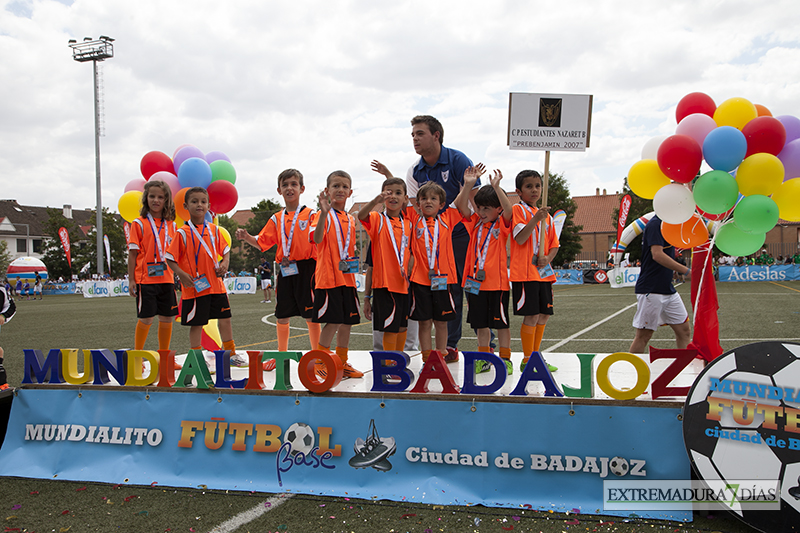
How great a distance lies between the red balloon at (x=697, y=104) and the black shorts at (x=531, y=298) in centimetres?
181

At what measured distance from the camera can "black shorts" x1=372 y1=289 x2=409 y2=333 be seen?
13.6ft

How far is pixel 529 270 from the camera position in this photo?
4203 millimetres

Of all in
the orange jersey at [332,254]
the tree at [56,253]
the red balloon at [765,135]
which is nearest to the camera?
the red balloon at [765,135]

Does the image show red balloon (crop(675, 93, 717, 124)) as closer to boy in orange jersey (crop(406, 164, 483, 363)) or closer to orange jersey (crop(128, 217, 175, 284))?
boy in orange jersey (crop(406, 164, 483, 363))

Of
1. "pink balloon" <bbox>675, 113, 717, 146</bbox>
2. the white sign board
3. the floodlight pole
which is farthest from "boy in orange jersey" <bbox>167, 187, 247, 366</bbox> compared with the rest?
the floodlight pole

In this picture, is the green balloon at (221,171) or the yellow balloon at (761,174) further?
the green balloon at (221,171)

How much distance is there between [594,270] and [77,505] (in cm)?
3260

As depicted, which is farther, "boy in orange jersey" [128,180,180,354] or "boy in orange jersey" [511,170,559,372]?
"boy in orange jersey" [128,180,180,354]

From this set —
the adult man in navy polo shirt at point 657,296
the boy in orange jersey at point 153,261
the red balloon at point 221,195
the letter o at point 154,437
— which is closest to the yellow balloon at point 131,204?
the boy in orange jersey at point 153,261

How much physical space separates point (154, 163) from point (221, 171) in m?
0.73

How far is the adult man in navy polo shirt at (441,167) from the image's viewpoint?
4613 millimetres

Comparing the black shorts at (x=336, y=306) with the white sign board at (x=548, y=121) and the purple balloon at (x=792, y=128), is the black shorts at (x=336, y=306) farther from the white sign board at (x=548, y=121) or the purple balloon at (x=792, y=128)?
the purple balloon at (x=792, y=128)

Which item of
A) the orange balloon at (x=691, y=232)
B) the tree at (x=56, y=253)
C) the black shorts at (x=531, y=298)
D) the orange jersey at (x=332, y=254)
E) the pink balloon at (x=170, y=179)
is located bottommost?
the tree at (x=56, y=253)

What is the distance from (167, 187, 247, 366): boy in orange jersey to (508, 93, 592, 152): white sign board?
2884mm
